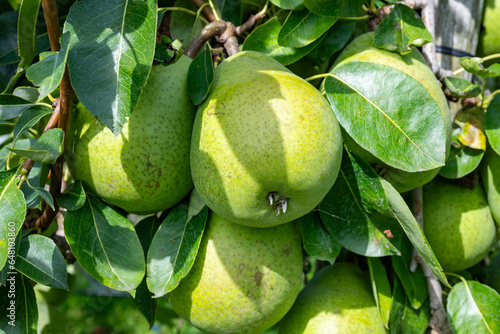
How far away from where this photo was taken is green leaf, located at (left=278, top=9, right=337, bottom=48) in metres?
1.13

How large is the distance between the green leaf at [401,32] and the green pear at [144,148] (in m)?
0.50

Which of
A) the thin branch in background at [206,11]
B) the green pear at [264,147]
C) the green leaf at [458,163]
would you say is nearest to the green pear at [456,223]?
the green leaf at [458,163]

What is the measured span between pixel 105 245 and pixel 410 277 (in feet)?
2.59

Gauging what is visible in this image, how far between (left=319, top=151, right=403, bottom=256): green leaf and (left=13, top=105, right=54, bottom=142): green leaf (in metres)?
0.66

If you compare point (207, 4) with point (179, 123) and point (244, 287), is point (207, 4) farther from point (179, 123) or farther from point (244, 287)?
point (244, 287)

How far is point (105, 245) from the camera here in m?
0.98

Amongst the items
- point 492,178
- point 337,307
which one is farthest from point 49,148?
point 492,178

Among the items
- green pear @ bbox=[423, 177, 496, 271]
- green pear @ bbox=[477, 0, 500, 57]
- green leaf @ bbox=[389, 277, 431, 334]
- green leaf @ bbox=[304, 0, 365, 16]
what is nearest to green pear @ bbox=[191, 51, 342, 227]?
green leaf @ bbox=[304, 0, 365, 16]

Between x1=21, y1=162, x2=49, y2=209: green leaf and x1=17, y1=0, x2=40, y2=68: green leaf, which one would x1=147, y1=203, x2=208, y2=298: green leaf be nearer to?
x1=21, y1=162, x2=49, y2=209: green leaf

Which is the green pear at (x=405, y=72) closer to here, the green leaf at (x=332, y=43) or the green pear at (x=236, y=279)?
the green leaf at (x=332, y=43)

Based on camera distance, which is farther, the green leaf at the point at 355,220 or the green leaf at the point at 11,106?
the green leaf at the point at 355,220

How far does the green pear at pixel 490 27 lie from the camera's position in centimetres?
164

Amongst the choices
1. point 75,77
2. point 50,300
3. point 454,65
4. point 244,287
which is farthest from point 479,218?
point 50,300

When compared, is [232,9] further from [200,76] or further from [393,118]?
[393,118]
